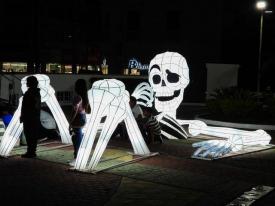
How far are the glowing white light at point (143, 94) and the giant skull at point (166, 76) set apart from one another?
92cm

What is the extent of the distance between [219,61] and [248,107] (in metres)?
14.9

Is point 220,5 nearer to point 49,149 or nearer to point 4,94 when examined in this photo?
point 4,94

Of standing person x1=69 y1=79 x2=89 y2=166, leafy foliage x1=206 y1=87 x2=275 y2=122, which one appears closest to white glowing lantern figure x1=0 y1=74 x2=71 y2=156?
standing person x1=69 y1=79 x2=89 y2=166

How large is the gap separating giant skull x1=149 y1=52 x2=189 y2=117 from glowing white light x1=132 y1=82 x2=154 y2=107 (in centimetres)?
92

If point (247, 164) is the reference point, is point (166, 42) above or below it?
above

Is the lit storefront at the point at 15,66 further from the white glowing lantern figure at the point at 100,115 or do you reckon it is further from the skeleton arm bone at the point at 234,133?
the white glowing lantern figure at the point at 100,115

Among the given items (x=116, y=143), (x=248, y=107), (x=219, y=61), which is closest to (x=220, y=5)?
(x=219, y=61)

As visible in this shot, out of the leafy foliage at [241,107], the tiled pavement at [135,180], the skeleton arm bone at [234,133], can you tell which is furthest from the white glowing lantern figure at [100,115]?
the leafy foliage at [241,107]

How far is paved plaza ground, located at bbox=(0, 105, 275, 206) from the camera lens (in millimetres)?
8094

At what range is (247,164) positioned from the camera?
1132 centimetres

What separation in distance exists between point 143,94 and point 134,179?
305 inches

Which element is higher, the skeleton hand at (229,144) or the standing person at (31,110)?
the standing person at (31,110)

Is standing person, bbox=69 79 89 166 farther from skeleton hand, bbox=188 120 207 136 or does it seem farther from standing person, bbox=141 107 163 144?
skeleton hand, bbox=188 120 207 136

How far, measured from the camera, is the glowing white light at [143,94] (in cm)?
1692
